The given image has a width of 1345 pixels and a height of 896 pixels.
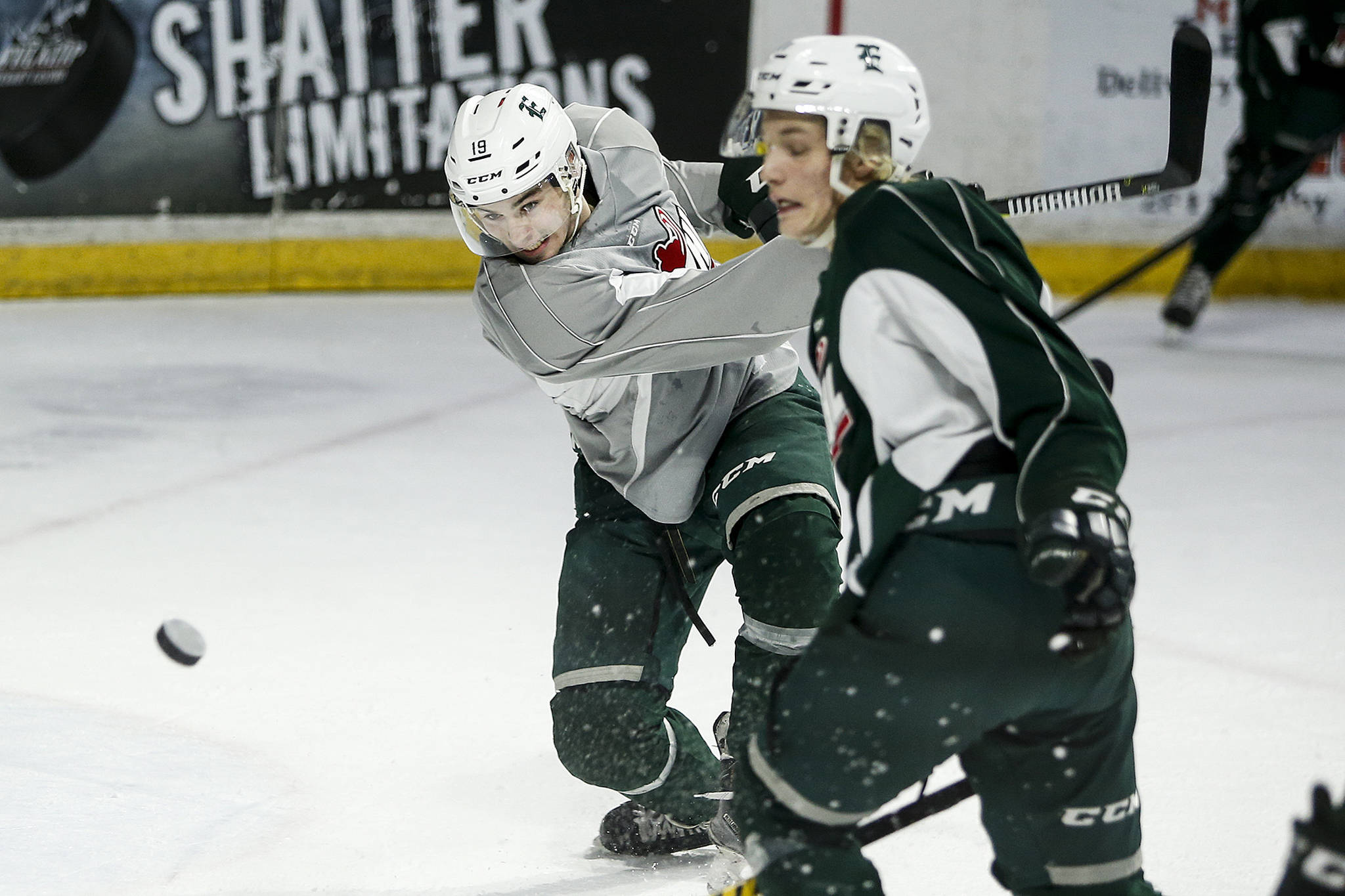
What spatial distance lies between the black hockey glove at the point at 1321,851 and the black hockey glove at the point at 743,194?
1.08 m

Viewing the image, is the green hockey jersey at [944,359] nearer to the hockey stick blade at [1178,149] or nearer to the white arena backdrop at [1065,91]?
the hockey stick blade at [1178,149]

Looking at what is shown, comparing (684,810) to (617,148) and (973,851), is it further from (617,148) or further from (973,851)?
(617,148)

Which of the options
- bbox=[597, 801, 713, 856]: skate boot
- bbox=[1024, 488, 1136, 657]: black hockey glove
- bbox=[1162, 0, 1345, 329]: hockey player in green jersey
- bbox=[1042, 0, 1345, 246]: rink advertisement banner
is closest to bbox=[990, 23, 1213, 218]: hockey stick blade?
bbox=[1024, 488, 1136, 657]: black hockey glove

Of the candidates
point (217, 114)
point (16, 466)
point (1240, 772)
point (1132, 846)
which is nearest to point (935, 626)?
point (1132, 846)

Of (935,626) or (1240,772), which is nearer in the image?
(935,626)

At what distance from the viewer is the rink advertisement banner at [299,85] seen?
5492 mm

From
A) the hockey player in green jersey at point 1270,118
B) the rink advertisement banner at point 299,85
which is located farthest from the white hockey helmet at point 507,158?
the rink advertisement banner at point 299,85

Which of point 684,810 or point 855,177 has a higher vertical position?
point 855,177

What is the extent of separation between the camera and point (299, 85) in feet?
18.8

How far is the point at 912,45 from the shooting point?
5.98m

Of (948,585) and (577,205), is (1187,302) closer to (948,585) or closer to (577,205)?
(577,205)

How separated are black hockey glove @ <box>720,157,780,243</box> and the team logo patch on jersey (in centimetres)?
7

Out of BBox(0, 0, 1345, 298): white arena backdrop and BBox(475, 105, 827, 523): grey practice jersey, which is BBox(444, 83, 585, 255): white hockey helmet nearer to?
BBox(475, 105, 827, 523): grey practice jersey

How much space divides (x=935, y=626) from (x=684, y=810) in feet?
2.59
